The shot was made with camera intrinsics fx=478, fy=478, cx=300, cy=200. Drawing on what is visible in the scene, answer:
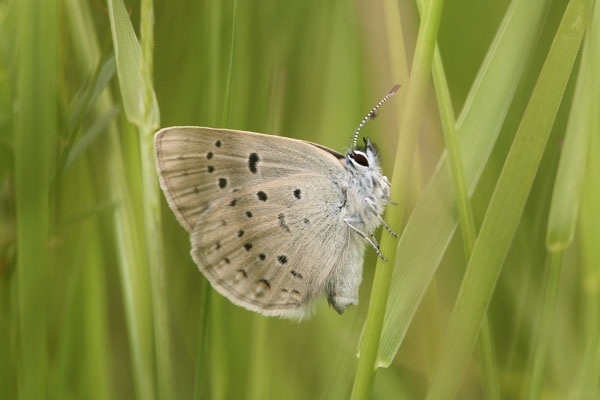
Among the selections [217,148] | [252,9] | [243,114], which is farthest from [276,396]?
[252,9]

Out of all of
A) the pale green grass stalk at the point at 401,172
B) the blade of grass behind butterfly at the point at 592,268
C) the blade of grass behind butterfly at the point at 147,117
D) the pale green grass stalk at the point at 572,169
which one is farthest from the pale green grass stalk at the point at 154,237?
the blade of grass behind butterfly at the point at 592,268

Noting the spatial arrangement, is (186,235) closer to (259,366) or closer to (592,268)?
(259,366)

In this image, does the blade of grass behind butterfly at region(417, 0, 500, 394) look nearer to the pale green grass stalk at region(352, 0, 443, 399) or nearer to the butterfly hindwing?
the pale green grass stalk at region(352, 0, 443, 399)

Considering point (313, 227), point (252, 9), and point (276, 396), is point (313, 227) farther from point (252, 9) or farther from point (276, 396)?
point (252, 9)

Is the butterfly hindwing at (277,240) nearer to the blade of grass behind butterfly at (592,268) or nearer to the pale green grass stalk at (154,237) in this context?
the pale green grass stalk at (154,237)

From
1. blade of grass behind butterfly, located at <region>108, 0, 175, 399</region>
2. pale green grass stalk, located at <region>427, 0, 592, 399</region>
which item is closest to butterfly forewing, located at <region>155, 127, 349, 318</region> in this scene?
blade of grass behind butterfly, located at <region>108, 0, 175, 399</region>
